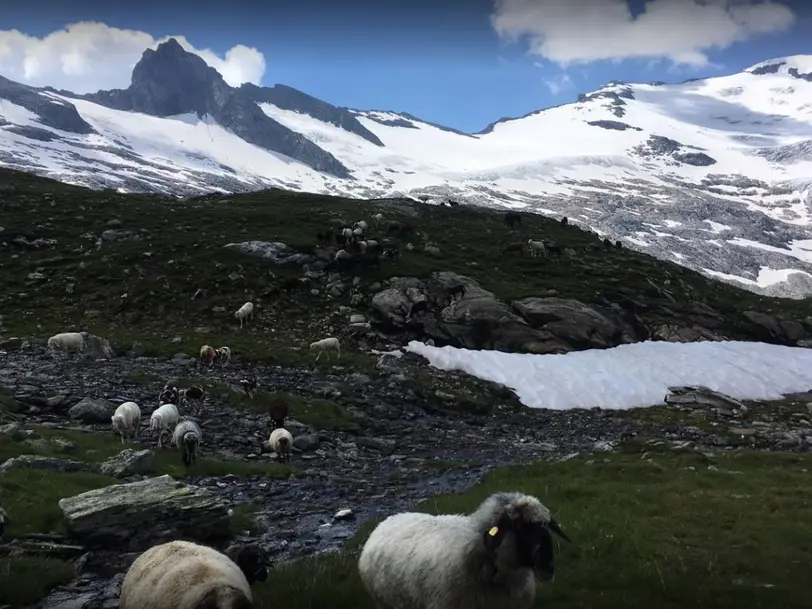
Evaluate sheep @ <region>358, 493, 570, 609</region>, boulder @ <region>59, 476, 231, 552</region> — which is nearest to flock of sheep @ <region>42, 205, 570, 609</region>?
sheep @ <region>358, 493, 570, 609</region>

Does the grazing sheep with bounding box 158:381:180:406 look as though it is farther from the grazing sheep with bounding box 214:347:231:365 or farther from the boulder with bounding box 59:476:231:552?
the boulder with bounding box 59:476:231:552

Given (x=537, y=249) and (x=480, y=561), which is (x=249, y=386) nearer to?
(x=480, y=561)

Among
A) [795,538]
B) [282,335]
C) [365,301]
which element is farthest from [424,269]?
[795,538]

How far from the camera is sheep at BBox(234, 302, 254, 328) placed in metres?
40.2

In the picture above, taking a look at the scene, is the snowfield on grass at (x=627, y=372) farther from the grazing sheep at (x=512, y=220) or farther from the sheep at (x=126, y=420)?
the grazing sheep at (x=512, y=220)

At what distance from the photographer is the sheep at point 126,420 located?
20328mm

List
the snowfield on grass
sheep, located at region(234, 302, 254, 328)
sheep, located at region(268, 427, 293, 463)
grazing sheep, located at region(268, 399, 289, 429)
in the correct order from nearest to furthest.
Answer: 1. sheep, located at region(268, 427, 293, 463)
2. grazing sheep, located at region(268, 399, 289, 429)
3. the snowfield on grass
4. sheep, located at region(234, 302, 254, 328)

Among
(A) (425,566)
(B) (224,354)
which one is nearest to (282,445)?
(B) (224,354)

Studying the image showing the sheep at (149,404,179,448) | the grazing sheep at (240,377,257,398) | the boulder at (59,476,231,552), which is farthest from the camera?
the grazing sheep at (240,377,257,398)

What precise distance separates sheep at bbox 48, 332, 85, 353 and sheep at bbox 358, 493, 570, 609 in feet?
93.6

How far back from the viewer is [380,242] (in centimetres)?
5900

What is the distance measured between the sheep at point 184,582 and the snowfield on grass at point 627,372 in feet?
91.6

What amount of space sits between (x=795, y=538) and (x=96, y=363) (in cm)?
2991

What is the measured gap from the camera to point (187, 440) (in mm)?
18484
